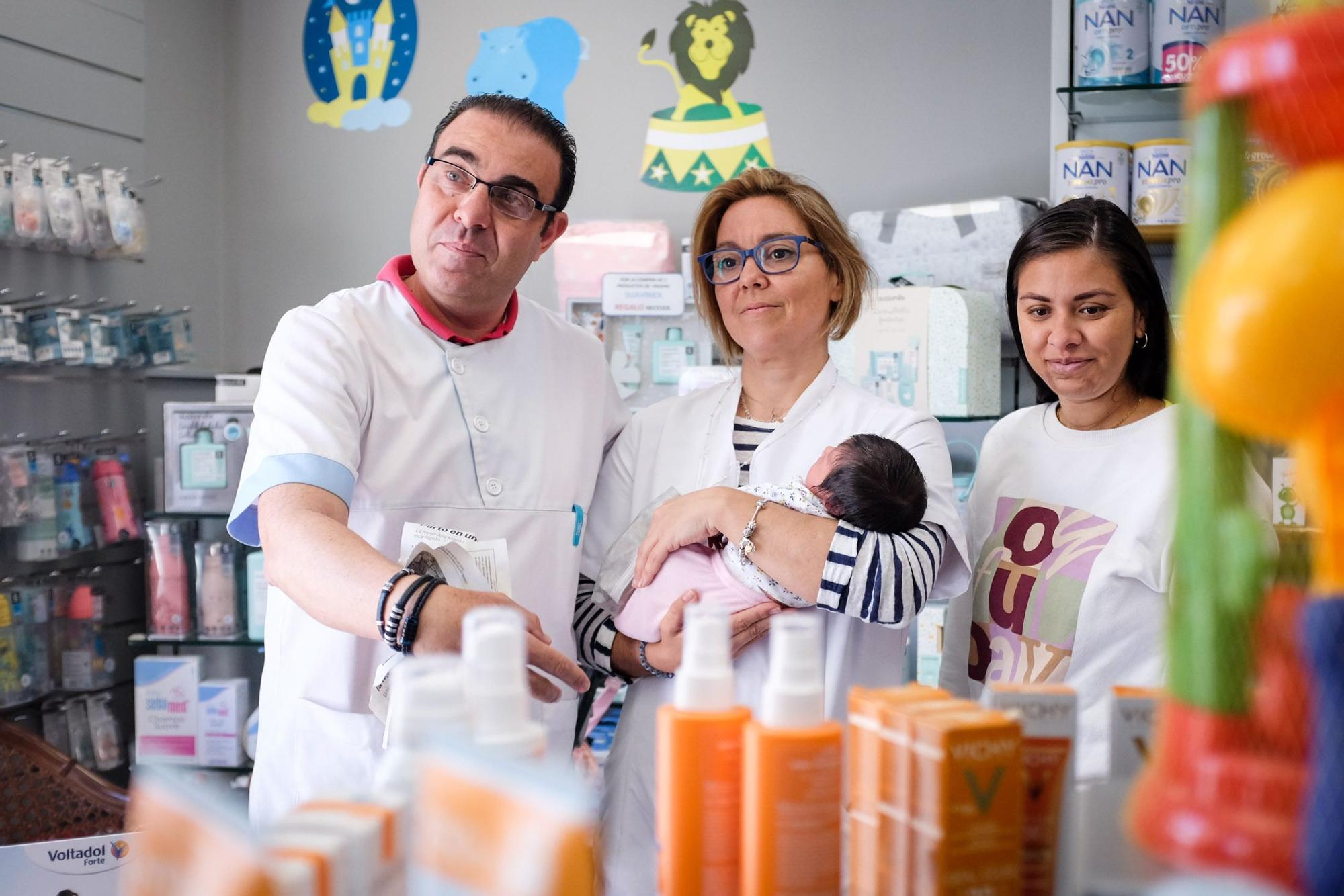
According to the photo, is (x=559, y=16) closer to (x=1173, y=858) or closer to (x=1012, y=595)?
(x=1012, y=595)

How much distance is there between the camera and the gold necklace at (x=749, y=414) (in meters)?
1.84

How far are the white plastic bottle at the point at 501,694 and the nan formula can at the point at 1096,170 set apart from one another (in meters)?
2.11

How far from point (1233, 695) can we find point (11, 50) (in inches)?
152

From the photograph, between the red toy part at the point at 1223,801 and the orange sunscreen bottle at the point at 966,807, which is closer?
the red toy part at the point at 1223,801

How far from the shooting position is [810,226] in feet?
5.97

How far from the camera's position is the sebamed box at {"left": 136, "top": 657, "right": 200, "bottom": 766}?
11.2ft

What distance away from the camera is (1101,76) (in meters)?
2.49

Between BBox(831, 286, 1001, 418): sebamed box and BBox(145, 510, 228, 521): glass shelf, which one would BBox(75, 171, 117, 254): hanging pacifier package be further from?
BBox(831, 286, 1001, 418): sebamed box

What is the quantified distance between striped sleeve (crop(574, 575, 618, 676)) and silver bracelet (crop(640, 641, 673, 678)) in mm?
68

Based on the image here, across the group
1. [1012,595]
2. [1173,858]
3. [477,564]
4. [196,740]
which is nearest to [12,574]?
A: [196,740]

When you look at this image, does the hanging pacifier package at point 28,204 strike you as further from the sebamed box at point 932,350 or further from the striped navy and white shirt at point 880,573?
the striped navy and white shirt at point 880,573

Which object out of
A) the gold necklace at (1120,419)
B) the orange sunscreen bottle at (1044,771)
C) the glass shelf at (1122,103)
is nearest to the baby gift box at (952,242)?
the glass shelf at (1122,103)

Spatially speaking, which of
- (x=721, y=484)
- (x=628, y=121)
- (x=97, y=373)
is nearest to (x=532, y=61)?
(x=628, y=121)

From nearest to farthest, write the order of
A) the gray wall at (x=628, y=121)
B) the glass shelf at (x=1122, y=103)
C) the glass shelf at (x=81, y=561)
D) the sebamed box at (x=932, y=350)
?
the glass shelf at (x=1122, y=103) < the sebamed box at (x=932, y=350) < the glass shelf at (x=81, y=561) < the gray wall at (x=628, y=121)
